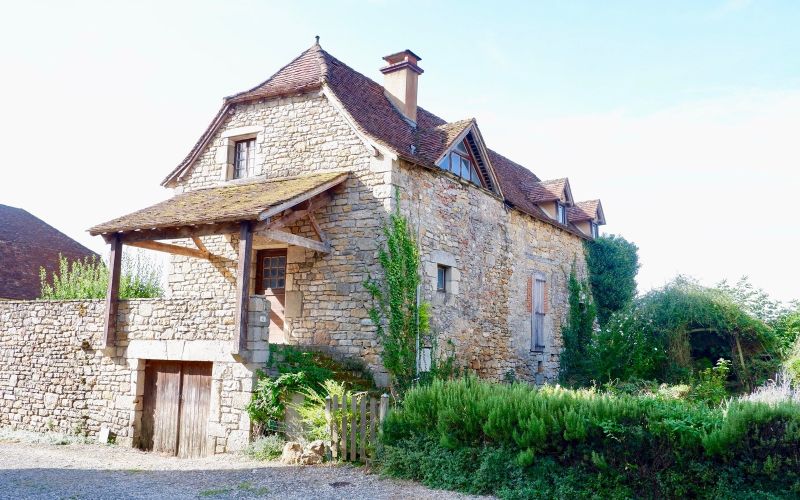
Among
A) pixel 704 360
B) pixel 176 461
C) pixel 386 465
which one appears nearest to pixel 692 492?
pixel 386 465

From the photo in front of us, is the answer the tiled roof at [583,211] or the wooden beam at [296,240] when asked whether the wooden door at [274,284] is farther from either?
the tiled roof at [583,211]

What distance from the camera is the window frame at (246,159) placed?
44.8 ft

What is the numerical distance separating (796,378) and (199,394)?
509 inches

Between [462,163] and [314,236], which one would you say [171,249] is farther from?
[462,163]

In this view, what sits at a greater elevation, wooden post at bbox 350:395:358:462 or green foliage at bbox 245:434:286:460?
wooden post at bbox 350:395:358:462

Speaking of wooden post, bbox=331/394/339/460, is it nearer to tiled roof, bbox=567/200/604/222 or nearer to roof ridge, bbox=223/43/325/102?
roof ridge, bbox=223/43/325/102

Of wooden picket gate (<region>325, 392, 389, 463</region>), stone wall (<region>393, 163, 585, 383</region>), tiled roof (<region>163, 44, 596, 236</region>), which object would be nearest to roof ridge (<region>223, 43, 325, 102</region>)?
tiled roof (<region>163, 44, 596, 236</region>)

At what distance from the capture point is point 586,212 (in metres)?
20.3

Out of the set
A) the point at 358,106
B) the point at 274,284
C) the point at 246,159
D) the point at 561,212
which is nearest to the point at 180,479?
the point at 274,284

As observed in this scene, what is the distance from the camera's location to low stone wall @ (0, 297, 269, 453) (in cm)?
1023

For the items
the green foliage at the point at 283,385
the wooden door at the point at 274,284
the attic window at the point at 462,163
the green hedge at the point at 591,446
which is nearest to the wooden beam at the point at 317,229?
the wooden door at the point at 274,284

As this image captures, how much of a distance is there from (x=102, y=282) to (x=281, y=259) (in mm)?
7527

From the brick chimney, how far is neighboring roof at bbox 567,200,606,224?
781 cm

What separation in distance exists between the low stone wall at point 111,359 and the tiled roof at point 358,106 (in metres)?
3.88
